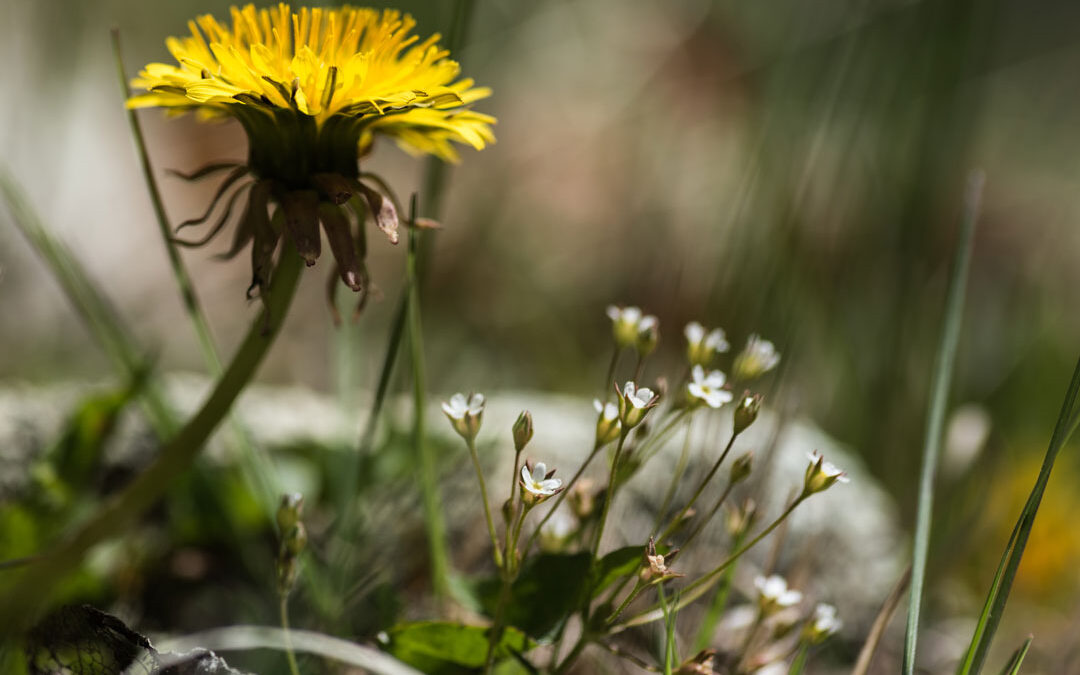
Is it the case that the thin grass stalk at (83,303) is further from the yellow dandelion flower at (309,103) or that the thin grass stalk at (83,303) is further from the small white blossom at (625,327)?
the small white blossom at (625,327)

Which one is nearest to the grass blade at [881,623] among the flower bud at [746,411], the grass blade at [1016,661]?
the grass blade at [1016,661]

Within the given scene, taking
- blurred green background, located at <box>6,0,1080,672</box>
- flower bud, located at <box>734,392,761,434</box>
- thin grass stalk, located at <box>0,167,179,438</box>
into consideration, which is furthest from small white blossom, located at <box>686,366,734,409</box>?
thin grass stalk, located at <box>0,167,179,438</box>

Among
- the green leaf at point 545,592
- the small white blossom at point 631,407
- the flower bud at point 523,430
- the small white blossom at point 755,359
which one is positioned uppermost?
the small white blossom at point 755,359

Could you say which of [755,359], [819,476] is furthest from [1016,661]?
[755,359]

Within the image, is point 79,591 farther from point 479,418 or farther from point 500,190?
point 500,190

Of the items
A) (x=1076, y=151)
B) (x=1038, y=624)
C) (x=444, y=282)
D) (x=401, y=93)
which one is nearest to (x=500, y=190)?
(x=444, y=282)

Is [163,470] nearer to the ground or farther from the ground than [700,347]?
nearer to the ground

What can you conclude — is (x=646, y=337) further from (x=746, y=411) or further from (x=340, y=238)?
(x=340, y=238)
